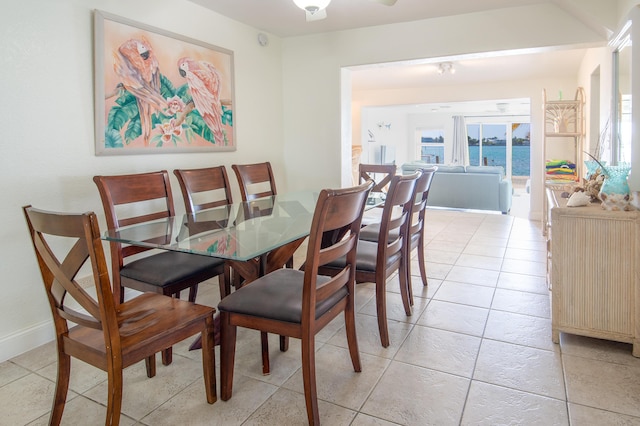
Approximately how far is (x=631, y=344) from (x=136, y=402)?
95.8 inches

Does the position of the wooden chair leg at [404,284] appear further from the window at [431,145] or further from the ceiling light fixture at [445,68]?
the window at [431,145]

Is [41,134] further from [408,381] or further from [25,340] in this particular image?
[408,381]

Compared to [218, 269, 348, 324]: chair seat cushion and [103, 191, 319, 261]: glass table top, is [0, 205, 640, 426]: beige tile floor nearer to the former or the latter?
[218, 269, 348, 324]: chair seat cushion

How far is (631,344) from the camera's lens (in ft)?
7.32

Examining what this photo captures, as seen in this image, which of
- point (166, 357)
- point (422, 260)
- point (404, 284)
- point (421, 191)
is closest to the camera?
point (166, 357)

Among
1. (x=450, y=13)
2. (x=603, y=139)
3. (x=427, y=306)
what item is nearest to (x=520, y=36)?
(x=450, y=13)

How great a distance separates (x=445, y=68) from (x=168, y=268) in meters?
4.77

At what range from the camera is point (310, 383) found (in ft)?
5.35

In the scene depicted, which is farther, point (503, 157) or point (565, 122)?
point (503, 157)

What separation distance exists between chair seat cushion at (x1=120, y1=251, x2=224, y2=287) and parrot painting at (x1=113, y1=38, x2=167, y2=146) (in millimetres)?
1052

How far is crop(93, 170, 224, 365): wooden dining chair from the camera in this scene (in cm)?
214

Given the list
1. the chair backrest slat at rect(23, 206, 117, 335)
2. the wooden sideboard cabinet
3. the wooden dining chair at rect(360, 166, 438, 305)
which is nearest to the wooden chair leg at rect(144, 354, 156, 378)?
the chair backrest slat at rect(23, 206, 117, 335)

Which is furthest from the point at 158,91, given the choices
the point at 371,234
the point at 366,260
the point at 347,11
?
the point at 366,260

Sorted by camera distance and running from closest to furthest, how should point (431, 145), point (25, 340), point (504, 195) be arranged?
point (25, 340) → point (504, 195) → point (431, 145)
